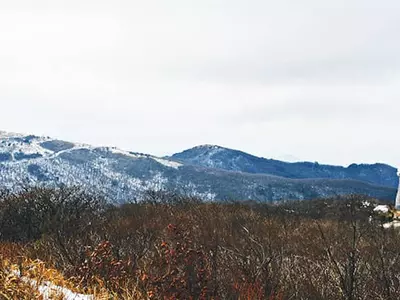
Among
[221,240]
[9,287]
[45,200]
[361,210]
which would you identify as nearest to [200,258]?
[9,287]

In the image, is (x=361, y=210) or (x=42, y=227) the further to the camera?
(x=361, y=210)

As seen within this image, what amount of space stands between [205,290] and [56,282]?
2.55 m

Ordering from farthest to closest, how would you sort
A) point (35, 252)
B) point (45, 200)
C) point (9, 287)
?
point (45, 200)
point (35, 252)
point (9, 287)

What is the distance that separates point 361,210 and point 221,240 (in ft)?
68.9

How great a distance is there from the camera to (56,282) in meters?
7.58

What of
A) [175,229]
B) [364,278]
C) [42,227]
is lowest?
[42,227]

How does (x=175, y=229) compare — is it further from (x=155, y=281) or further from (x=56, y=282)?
(x=56, y=282)

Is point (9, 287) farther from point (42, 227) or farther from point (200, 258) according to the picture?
point (42, 227)

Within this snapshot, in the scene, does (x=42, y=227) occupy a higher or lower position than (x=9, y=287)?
lower

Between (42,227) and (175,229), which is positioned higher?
(175,229)

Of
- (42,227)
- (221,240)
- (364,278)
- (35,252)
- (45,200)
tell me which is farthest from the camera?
(45,200)

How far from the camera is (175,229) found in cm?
887

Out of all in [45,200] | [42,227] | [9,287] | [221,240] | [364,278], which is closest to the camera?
[9,287]

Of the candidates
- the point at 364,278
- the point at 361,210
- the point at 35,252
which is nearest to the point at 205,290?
the point at 364,278
